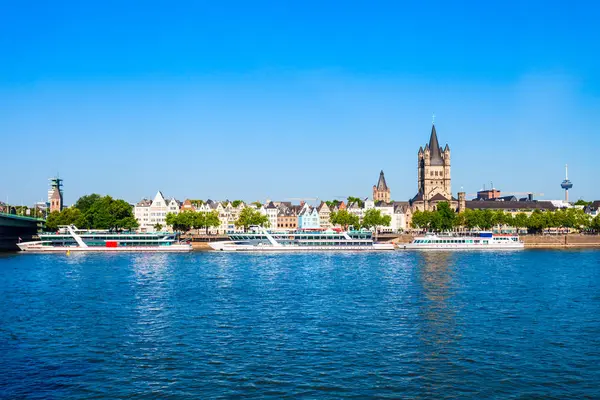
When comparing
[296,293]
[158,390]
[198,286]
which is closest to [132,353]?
[158,390]

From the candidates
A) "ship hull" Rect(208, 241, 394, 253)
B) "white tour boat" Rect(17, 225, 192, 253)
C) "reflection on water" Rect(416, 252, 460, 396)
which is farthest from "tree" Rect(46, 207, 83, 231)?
"reflection on water" Rect(416, 252, 460, 396)

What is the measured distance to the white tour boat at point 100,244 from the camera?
11894cm

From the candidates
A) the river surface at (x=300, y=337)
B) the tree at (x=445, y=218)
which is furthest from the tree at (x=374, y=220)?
the river surface at (x=300, y=337)

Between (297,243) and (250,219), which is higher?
(250,219)

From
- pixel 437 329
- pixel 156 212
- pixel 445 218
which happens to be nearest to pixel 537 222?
pixel 445 218

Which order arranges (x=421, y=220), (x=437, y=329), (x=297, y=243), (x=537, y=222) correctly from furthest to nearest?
(x=421, y=220) → (x=537, y=222) → (x=297, y=243) → (x=437, y=329)

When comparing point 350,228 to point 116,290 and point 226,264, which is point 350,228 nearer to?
point 226,264

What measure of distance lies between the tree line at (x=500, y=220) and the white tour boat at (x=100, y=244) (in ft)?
243

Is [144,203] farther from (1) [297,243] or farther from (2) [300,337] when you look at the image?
(2) [300,337]

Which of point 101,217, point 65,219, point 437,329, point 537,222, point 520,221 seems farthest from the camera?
point 520,221

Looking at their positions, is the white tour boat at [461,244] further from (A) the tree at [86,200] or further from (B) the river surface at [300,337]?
(A) the tree at [86,200]

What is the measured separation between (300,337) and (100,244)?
303ft

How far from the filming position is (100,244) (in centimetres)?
12138

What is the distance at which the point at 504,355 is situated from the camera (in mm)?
32875
